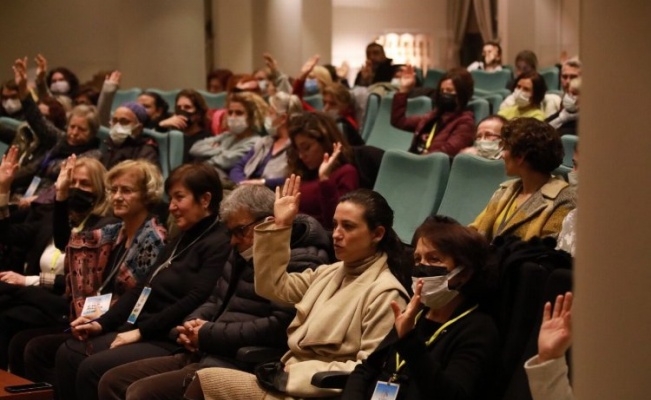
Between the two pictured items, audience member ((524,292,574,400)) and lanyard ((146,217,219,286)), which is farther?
lanyard ((146,217,219,286))

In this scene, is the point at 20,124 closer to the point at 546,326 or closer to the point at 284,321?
the point at 284,321

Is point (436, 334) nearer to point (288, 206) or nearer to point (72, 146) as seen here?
point (288, 206)

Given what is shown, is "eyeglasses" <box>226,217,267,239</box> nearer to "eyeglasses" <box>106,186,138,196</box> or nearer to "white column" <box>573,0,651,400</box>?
"eyeglasses" <box>106,186,138,196</box>

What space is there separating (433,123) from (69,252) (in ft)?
8.53

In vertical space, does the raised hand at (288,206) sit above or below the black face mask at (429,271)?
above

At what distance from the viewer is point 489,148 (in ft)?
16.9

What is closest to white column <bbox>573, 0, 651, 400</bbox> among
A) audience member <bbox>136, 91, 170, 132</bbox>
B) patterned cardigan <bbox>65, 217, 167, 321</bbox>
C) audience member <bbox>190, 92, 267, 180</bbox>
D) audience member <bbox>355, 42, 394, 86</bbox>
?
patterned cardigan <bbox>65, 217, 167, 321</bbox>

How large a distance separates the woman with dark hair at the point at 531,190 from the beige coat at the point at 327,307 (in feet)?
1.66

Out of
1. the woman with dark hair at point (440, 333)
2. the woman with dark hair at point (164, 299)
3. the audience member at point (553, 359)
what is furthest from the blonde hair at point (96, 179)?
the audience member at point (553, 359)

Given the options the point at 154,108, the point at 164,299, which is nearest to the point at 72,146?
the point at 154,108

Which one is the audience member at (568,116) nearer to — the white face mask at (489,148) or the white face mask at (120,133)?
the white face mask at (489,148)

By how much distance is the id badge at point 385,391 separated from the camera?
10.4 ft

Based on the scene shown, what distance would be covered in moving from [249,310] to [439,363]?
1.19 meters

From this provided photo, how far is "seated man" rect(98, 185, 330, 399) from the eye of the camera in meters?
3.97
